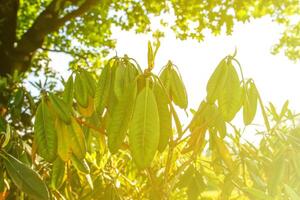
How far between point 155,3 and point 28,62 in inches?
93.9

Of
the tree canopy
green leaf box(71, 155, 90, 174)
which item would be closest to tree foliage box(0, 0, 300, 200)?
green leaf box(71, 155, 90, 174)

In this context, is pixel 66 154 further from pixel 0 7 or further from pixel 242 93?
pixel 0 7

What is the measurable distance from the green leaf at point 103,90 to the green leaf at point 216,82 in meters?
0.25

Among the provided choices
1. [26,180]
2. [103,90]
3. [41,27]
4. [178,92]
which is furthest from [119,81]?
[41,27]

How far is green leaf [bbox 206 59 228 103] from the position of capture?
1094 mm

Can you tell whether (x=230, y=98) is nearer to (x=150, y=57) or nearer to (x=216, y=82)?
(x=216, y=82)

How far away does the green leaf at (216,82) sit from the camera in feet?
3.59

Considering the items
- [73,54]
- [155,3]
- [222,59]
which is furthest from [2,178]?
[73,54]

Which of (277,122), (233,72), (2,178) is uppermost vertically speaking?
(233,72)

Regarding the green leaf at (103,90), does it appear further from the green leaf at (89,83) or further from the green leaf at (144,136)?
the green leaf at (144,136)

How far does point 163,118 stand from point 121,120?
95 millimetres

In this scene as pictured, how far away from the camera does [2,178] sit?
3.61 feet

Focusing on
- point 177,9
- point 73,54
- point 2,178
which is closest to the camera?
point 2,178

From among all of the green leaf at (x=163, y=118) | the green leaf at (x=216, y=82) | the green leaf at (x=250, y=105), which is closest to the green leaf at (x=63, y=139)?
the green leaf at (x=163, y=118)
